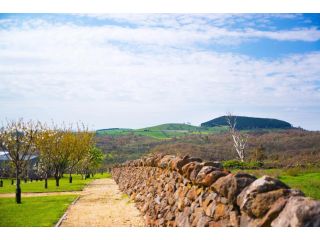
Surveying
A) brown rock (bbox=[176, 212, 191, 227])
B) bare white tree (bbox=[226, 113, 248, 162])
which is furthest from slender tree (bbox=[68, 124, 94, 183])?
brown rock (bbox=[176, 212, 191, 227])

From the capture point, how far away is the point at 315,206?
3730 millimetres

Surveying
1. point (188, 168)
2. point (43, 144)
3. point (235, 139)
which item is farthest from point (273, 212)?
point (235, 139)

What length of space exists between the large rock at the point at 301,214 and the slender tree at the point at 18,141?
48.4ft

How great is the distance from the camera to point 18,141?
17688mm

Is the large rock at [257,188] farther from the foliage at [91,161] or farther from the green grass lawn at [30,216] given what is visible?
the foliage at [91,161]

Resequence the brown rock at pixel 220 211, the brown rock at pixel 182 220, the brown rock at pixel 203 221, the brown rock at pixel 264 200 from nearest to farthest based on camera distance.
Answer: the brown rock at pixel 264 200 → the brown rock at pixel 220 211 → the brown rock at pixel 203 221 → the brown rock at pixel 182 220

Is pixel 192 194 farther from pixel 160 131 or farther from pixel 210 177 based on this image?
pixel 160 131

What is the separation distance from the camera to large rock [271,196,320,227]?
3.69 metres

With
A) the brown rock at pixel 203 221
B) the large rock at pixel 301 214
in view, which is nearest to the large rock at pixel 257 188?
the large rock at pixel 301 214

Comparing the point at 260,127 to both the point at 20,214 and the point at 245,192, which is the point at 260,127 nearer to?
the point at 20,214

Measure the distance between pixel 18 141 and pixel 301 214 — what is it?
16.2 meters

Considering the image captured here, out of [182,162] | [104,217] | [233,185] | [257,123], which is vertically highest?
[257,123]

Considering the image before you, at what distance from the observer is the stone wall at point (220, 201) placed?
13.1 ft

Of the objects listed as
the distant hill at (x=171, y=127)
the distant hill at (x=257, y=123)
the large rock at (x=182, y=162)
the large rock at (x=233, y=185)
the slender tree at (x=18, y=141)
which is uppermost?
the distant hill at (x=171, y=127)
